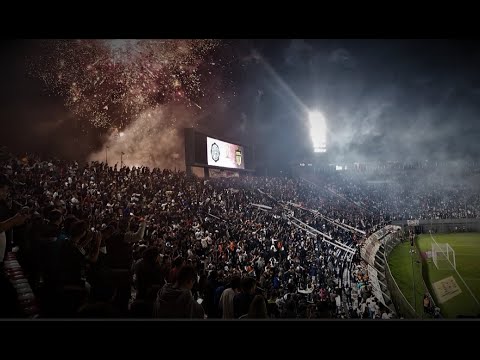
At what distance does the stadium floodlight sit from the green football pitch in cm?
168

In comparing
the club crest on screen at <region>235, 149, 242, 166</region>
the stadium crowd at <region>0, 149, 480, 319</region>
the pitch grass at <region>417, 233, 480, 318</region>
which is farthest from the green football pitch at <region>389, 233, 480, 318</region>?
the club crest on screen at <region>235, 149, 242, 166</region>

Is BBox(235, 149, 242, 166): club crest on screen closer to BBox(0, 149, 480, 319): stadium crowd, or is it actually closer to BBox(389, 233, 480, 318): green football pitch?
BBox(0, 149, 480, 319): stadium crowd

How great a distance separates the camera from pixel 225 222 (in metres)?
5.21

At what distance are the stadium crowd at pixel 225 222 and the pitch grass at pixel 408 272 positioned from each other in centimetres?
39

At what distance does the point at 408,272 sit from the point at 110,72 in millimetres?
4649

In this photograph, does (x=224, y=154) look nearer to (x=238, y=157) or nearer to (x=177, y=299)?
(x=238, y=157)

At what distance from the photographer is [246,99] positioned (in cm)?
552

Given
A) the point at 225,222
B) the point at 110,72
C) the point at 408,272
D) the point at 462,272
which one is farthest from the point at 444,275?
the point at 110,72

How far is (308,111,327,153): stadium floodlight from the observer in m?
5.28

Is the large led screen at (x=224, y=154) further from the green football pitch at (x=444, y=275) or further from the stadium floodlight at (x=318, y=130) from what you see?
the green football pitch at (x=444, y=275)

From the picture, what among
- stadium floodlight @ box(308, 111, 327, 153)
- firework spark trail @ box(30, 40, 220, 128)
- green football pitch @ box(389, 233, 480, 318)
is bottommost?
green football pitch @ box(389, 233, 480, 318)
